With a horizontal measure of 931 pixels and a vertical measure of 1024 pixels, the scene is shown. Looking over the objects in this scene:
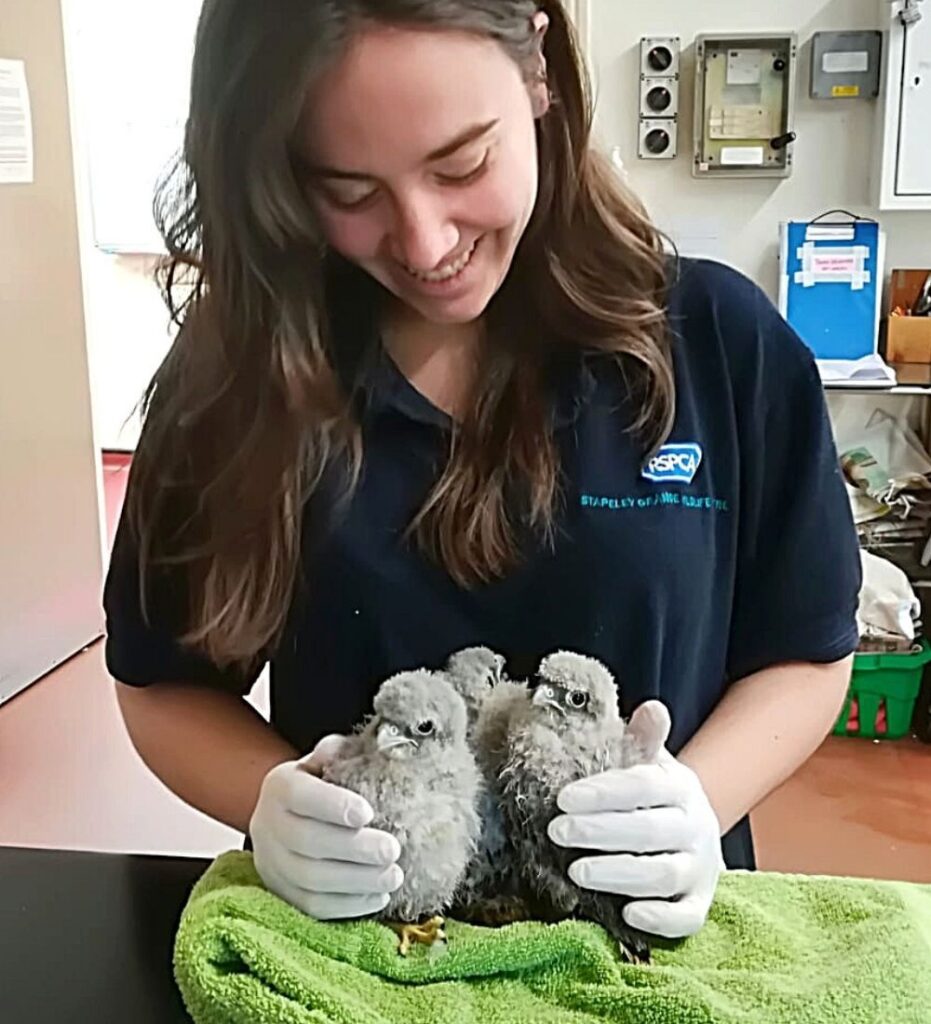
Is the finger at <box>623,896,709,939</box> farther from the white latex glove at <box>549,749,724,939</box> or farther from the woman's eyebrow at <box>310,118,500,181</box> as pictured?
the woman's eyebrow at <box>310,118,500,181</box>

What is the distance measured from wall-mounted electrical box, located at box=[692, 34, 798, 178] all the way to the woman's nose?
229cm

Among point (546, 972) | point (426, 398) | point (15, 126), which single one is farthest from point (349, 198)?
point (15, 126)

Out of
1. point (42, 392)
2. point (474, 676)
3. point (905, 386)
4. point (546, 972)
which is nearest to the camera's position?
point (546, 972)

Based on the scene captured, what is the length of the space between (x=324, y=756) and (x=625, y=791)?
17cm

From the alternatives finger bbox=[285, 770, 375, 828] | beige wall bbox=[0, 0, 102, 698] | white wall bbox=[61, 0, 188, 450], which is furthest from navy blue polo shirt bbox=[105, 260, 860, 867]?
white wall bbox=[61, 0, 188, 450]

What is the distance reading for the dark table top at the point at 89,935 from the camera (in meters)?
0.74

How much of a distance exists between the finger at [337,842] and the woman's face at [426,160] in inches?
14.4

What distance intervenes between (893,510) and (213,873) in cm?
250

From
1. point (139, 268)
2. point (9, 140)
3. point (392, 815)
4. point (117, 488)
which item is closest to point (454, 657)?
point (392, 815)

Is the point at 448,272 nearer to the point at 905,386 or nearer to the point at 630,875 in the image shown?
the point at 630,875

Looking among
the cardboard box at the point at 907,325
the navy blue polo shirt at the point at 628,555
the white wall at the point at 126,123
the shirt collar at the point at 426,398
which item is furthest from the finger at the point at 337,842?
the white wall at the point at 126,123

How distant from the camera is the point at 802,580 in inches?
38.5

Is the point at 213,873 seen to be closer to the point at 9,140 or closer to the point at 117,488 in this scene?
the point at 9,140

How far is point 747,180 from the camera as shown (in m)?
3.04
